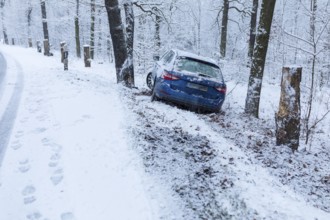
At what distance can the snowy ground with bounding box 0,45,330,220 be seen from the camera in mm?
4141

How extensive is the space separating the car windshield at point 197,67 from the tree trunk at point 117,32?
2395 millimetres

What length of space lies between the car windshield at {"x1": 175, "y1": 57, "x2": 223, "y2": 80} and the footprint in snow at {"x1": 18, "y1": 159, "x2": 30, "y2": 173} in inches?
209

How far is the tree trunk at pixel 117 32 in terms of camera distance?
10703 mm

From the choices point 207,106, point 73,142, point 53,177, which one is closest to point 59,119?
point 73,142

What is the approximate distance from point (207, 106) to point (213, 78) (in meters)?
0.81

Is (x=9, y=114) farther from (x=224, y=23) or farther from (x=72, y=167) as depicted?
(x=224, y=23)

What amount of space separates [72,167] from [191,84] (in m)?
5.11

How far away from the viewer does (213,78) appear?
9820 millimetres

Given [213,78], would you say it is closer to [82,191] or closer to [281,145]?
[281,145]

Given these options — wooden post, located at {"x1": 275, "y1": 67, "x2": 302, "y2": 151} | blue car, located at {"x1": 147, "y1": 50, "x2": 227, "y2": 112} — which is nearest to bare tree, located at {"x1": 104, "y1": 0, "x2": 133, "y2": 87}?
blue car, located at {"x1": 147, "y1": 50, "x2": 227, "y2": 112}

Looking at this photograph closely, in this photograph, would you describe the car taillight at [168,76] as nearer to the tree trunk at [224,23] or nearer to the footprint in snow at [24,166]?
the footprint in snow at [24,166]

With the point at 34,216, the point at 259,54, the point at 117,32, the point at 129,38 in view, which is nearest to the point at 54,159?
the point at 34,216

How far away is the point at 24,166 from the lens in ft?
17.1

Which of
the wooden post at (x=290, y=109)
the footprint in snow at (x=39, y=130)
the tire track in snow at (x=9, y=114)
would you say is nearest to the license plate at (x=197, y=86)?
the wooden post at (x=290, y=109)
